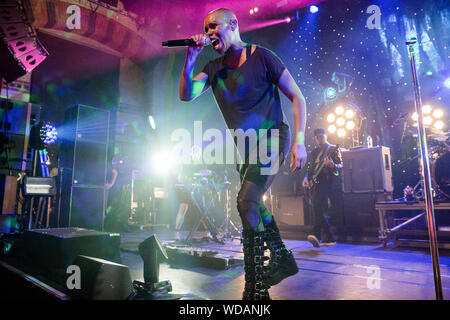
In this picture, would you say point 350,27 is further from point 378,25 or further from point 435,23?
point 435,23

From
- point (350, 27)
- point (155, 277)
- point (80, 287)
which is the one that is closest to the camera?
point (80, 287)

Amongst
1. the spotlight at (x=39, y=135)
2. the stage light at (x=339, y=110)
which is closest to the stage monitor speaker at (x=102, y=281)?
the spotlight at (x=39, y=135)

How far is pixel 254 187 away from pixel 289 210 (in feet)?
16.5

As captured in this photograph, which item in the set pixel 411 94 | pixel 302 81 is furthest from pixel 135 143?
pixel 411 94

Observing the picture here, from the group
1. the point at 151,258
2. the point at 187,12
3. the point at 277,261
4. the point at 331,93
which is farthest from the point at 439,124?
the point at 187,12

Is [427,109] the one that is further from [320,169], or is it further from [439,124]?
[320,169]

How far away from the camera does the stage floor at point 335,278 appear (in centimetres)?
207

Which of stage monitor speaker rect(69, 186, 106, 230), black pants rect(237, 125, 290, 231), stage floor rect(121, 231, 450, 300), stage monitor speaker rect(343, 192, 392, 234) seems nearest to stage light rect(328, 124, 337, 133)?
stage monitor speaker rect(343, 192, 392, 234)

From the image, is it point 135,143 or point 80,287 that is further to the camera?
point 135,143

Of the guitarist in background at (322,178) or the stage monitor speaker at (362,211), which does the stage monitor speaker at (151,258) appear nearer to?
the guitarist in background at (322,178)

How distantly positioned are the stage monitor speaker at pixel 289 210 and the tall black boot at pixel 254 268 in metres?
4.89

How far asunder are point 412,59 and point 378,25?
5.85m

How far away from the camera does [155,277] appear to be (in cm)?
207

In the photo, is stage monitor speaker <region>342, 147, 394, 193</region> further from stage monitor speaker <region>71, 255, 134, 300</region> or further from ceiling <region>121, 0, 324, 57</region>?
stage monitor speaker <region>71, 255, 134, 300</region>
